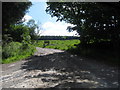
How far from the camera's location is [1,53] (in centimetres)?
1608

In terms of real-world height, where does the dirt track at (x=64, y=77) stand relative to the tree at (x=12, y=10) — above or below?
below

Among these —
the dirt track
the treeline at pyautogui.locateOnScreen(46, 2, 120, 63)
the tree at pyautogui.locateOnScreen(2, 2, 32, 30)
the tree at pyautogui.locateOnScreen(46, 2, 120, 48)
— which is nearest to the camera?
the dirt track

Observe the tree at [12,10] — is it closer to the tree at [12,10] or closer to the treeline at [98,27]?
the tree at [12,10]

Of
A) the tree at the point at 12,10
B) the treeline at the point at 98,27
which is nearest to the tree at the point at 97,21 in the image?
the treeline at the point at 98,27

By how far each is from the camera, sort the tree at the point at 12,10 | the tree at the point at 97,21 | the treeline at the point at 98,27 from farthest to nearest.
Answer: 1. the tree at the point at 12,10
2. the tree at the point at 97,21
3. the treeline at the point at 98,27

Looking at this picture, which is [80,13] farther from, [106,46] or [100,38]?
[106,46]

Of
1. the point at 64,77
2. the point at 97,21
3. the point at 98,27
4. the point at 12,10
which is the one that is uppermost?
the point at 12,10

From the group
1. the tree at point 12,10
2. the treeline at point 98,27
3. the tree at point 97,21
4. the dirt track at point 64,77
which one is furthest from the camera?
the tree at point 12,10

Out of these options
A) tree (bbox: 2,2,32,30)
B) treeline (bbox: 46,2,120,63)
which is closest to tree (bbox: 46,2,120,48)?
treeline (bbox: 46,2,120,63)

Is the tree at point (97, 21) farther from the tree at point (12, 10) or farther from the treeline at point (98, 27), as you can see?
the tree at point (12, 10)

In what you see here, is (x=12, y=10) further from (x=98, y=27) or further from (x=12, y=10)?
(x=98, y=27)

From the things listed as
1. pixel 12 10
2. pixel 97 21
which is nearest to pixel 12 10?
pixel 12 10

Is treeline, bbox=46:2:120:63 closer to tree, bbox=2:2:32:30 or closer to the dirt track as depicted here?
the dirt track

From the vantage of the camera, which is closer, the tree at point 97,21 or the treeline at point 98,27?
the treeline at point 98,27
